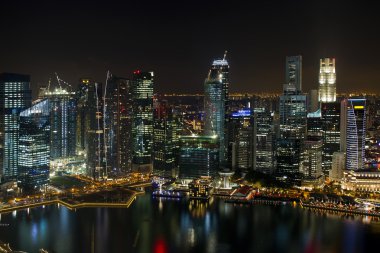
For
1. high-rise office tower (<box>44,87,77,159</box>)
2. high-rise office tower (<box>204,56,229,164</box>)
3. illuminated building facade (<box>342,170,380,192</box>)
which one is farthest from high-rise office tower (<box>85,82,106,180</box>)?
illuminated building facade (<box>342,170,380,192</box>)

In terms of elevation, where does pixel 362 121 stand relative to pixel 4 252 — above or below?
above

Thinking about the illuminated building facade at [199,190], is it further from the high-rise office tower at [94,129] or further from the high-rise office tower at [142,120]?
the high-rise office tower at [142,120]

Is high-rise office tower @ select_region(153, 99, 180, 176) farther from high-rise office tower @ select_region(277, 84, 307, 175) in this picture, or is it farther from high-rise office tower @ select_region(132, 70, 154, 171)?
high-rise office tower @ select_region(277, 84, 307, 175)

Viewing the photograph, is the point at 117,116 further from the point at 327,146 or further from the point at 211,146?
the point at 327,146

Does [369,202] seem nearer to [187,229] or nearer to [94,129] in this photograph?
[187,229]

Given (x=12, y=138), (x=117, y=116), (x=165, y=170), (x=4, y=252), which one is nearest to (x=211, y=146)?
(x=165, y=170)
